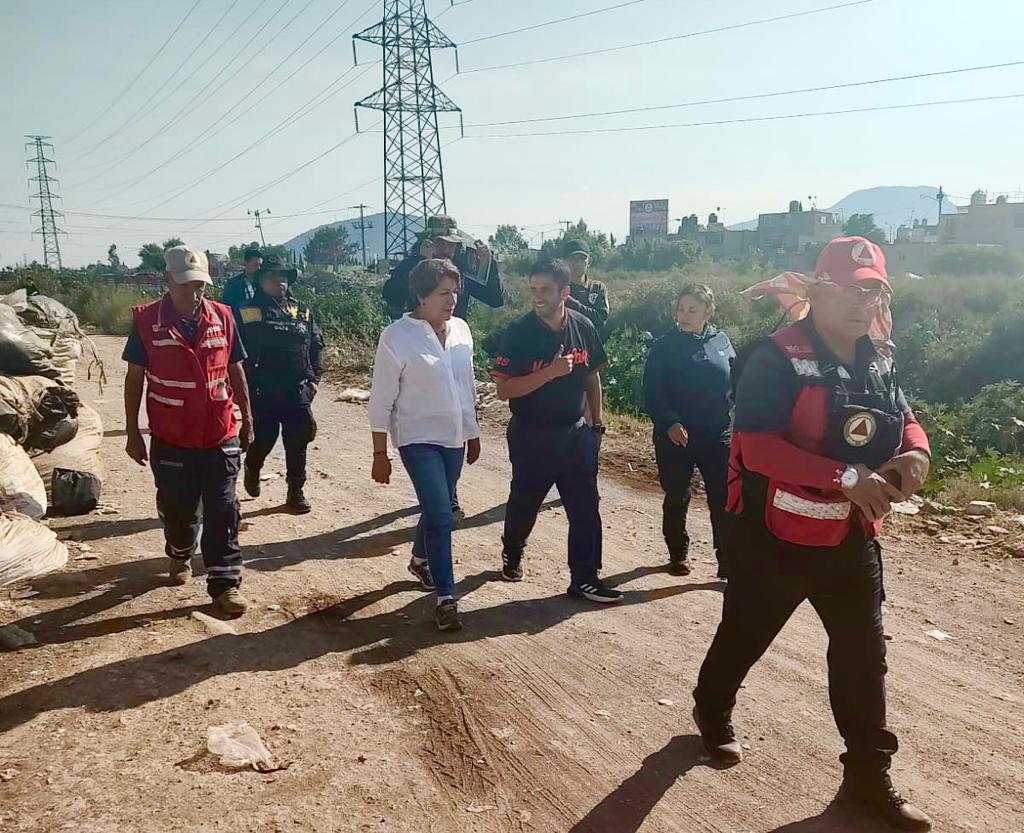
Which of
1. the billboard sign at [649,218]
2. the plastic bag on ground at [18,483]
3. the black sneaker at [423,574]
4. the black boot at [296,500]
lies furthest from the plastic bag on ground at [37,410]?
the billboard sign at [649,218]

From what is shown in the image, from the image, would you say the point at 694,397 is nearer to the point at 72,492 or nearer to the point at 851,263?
the point at 851,263

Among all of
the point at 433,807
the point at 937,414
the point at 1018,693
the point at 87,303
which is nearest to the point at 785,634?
the point at 1018,693

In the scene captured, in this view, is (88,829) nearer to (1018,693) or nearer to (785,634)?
(785,634)

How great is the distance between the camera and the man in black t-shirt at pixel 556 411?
14.6 ft

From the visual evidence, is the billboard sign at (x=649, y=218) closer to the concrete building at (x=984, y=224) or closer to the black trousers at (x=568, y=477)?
the concrete building at (x=984, y=224)

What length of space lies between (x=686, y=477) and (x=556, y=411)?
Result: 1072mm

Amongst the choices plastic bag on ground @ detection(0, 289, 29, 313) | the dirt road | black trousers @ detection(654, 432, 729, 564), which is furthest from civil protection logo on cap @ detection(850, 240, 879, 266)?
plastic bag on ground @ detection(0, 289, 29, 313)

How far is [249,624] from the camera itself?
4293 mm

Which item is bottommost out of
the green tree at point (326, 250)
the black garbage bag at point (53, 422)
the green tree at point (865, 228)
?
the black garbage bag at point (53, 422)

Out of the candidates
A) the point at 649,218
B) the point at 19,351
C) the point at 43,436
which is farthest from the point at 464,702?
the point at 649,218

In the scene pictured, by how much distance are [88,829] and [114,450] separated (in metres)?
6.36

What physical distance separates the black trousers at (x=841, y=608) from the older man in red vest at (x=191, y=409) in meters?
2.78

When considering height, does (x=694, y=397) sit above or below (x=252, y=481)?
above

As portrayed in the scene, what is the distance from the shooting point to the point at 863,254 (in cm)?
262
